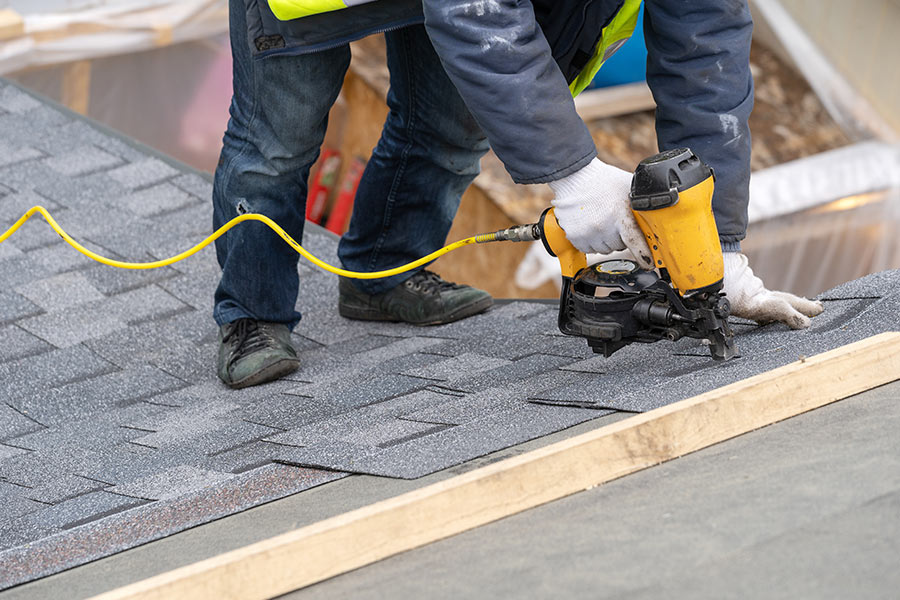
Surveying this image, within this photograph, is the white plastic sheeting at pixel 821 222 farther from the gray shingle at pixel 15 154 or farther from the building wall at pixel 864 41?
the gray shingle at pixel 15 154

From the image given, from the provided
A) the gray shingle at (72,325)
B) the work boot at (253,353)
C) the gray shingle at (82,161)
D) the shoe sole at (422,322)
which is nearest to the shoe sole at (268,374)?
the work boot at (253,353)

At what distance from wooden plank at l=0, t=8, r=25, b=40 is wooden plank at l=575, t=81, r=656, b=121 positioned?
203 cm

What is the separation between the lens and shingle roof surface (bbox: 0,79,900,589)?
142 cm

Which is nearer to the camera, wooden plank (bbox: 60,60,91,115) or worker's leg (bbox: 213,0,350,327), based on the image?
worker's leg (bbox: 213,0,350,327)

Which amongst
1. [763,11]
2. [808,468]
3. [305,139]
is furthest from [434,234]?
[763,11]

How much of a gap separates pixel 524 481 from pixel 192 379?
115cm

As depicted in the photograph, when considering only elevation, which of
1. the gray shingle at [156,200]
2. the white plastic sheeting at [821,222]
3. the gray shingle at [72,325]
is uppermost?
the gray shingle at [156,200]

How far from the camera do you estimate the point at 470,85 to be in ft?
4.89

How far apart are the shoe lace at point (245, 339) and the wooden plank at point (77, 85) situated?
87.5 inches

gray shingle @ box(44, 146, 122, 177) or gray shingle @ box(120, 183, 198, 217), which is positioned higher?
gray shingle @ box(44, 146, 122, 177)

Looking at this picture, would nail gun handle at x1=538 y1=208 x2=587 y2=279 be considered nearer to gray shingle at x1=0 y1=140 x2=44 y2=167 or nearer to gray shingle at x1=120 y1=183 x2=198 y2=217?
gray shingle at x1=120 y1=183 x2=198 y2=217

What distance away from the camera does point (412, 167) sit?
2246 mm

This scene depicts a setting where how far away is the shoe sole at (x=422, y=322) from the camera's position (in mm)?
2363

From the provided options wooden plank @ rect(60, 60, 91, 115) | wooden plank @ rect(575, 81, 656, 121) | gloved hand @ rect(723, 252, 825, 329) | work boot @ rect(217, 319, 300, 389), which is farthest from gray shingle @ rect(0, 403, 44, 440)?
wooden plank @ rect(575, 81, 656, 121)
